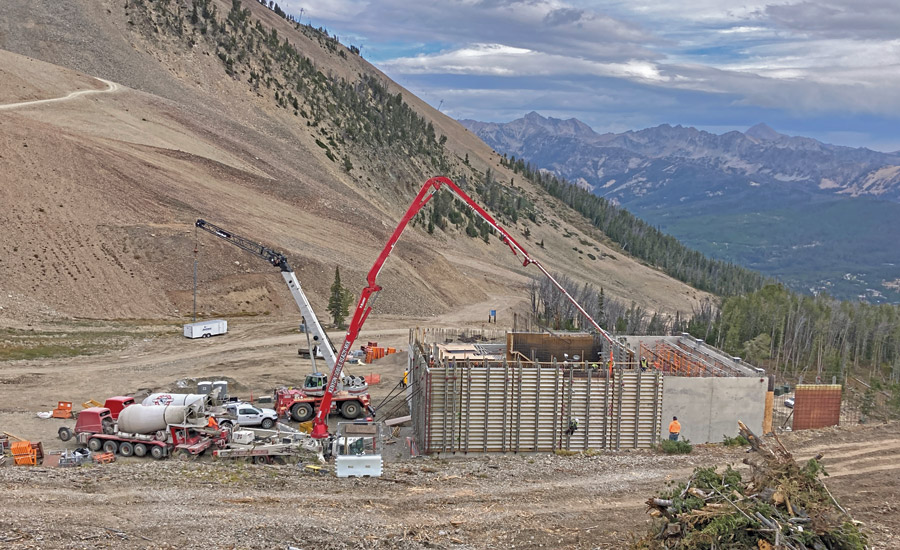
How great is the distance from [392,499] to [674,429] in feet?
39.7

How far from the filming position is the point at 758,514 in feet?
58.0

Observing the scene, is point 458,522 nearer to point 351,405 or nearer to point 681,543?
point 681,543

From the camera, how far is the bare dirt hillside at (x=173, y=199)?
193ft

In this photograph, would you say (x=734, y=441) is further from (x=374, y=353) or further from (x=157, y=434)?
(x=374, y=353)

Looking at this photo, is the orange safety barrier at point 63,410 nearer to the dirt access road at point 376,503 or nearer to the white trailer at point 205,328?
the dirt access road at point 376,503

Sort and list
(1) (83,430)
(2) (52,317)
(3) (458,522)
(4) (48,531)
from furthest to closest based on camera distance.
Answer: (2) (52,317), (1) (83,430), (3) (458,522), (4) (48,531)

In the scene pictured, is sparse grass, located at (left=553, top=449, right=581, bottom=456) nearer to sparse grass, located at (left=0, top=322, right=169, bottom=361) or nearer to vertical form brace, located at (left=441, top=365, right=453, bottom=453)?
vertical form brace, located at (left=441, top=365, right=453, bottom=453)

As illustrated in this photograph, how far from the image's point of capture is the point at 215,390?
122 ft

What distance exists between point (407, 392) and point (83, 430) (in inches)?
584

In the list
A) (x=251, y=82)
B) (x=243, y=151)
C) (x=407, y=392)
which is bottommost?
(x=407, y=392)

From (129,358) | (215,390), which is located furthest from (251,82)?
(215,390)

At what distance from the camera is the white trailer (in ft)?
172

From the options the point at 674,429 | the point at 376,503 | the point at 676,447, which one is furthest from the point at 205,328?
the point at 676,447

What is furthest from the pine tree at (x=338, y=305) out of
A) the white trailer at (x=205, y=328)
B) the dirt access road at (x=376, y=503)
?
the dirt access road at (x=376, y=503)
